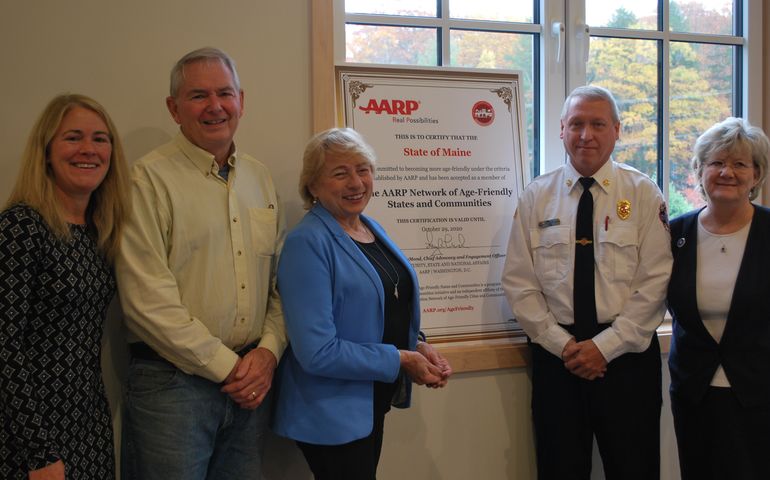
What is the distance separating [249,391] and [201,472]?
0.25 m

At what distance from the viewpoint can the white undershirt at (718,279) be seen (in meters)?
2.03

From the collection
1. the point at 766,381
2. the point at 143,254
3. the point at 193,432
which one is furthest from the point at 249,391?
the point at 766,381

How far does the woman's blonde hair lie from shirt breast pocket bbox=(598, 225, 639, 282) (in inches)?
59.3

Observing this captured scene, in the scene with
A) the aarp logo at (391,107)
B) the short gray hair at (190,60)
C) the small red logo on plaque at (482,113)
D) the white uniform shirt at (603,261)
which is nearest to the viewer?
the short gray hair at (190,60)

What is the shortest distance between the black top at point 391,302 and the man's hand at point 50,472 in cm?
80

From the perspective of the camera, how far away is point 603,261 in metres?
2.16

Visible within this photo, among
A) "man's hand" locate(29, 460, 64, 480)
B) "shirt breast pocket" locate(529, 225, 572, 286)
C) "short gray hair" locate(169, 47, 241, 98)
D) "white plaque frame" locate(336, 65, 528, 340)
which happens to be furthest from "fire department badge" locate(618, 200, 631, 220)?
"man's hand" locate(29, 460, 64, 480)

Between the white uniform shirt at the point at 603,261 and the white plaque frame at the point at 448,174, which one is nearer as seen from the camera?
the white uniform shirt at the point at 603,261

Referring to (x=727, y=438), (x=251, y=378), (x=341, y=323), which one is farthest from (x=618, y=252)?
(x=251, y=378)

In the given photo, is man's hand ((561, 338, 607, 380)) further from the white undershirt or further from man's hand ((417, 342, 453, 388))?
man's hand ((417, 342, 453, 388))

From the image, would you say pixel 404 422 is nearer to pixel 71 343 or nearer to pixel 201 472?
pixel 201 472
